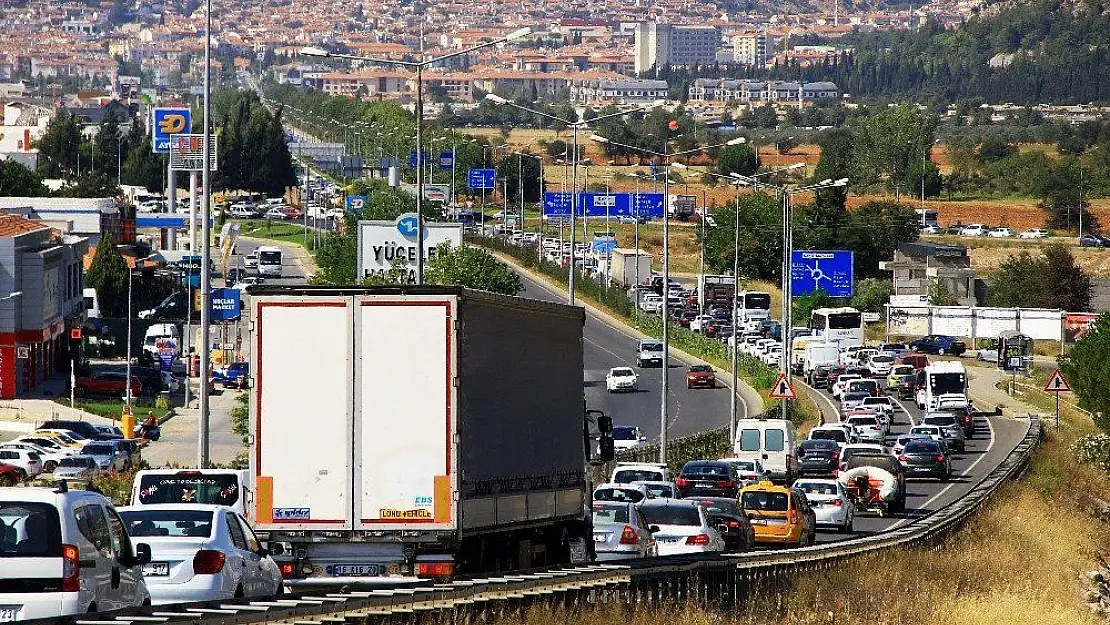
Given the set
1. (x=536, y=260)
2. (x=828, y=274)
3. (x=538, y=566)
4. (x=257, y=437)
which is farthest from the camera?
(x=536, y=260)

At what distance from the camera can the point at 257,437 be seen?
67.8ft

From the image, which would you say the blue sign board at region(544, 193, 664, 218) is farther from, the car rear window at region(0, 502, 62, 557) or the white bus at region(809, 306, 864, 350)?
the car rear window at region(0, 502, 62, 557)

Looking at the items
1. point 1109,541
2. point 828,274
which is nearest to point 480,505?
point 1109,541

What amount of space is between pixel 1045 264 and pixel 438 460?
10913cm

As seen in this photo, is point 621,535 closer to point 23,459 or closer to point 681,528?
point 681,528

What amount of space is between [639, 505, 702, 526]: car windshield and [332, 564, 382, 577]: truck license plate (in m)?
9.88

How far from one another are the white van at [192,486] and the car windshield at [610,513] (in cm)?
473

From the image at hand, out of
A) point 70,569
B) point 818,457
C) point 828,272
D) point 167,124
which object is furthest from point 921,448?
point 167,124

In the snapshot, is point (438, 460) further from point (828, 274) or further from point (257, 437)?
point (828, 274)

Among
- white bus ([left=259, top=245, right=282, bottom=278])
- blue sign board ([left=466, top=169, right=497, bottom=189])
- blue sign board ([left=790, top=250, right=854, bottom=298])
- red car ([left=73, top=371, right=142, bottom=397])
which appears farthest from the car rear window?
blue sign board ([left=466, top=169, right=497, bottom=189])

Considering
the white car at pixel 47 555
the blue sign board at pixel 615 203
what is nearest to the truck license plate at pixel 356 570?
the white car at pixel 47 555

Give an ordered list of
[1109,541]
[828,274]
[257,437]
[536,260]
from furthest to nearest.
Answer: [536,260]
[828,274]
[1109,541]
[257,437]

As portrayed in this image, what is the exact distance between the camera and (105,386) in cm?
8531

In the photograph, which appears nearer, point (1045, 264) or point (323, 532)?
point (323, 532)
